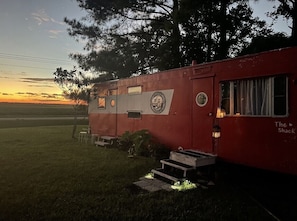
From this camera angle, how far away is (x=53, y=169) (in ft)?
22.3

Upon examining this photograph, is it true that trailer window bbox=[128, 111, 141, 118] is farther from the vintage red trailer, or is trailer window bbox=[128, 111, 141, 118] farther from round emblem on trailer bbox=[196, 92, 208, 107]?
round emblem on trailer bbox=[196, 92, 208, 107]

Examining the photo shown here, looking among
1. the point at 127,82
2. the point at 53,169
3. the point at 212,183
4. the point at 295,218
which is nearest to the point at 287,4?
the point at 127,82

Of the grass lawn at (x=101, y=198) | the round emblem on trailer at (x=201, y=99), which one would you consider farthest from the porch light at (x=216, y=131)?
the grass lawn at (x=101, y=198)

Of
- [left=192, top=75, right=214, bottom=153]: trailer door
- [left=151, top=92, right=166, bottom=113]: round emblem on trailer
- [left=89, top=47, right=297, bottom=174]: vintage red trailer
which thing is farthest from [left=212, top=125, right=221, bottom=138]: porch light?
[left=151, top=92, right=166, bottom=113]: round emblem on trailer

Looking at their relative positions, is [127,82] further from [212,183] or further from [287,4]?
[287,4]

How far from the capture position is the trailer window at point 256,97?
5.19 m

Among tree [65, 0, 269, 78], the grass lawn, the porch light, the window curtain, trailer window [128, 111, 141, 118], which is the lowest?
the grass lawn

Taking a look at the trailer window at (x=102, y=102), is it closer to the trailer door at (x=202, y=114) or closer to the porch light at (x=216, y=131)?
the trailer door at (x=202, y=114)

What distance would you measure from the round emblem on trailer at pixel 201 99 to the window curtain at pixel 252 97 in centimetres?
89

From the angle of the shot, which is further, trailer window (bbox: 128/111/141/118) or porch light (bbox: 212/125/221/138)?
trailer window (bbox: 128/111/141/118)

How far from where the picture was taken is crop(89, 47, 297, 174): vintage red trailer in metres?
5.10

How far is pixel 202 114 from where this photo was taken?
6.82m

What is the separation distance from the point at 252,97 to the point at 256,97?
101 millimetres

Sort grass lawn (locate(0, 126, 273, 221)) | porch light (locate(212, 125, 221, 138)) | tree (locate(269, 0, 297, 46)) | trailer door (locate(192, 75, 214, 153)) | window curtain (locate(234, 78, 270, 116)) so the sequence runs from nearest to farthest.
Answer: grass lawn (locate(0, 126, 273, 221)) → window curtain (locate(234, 78, 270, 116)) → porch light (locate(212, 125, 221, 138)) → trailer door (locate(192, 75, 214, 153)) → tree (locate(269, 0, 297, 46))
